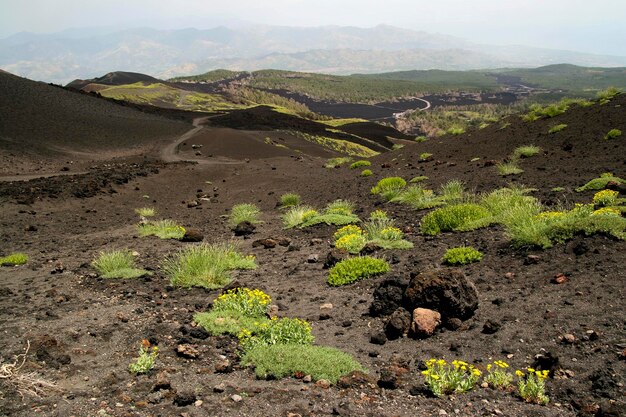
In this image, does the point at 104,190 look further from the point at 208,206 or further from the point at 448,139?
the point at 448,139

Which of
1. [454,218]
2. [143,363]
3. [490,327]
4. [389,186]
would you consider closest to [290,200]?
[389,186]

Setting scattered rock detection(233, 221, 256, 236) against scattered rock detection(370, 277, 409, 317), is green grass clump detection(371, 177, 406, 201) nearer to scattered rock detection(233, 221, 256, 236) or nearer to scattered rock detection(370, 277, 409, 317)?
scattered rock detection(233, 221, 256, 236)

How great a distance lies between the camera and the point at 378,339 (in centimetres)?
535

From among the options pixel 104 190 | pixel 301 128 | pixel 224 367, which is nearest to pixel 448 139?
pixel 104 190

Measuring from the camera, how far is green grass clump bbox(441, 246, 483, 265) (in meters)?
7.32

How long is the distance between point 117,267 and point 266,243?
3.53 meters

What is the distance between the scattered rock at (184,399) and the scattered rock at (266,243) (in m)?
6.45

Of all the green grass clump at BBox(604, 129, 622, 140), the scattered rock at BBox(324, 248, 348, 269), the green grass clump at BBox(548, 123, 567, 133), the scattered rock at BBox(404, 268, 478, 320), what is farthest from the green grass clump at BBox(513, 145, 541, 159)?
the scattered rock at BBox(404, 268, 478, 320)

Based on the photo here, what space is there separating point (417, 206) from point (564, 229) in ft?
16.2

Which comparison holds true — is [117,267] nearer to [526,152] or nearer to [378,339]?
[378,339]

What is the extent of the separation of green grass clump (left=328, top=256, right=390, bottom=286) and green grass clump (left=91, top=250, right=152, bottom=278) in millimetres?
3563

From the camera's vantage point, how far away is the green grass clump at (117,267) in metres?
7.70

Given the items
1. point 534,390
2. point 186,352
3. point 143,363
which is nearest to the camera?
point 534,390

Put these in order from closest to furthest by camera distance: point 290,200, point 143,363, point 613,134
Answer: point 143,363 → point 613,134 → point 290,200
